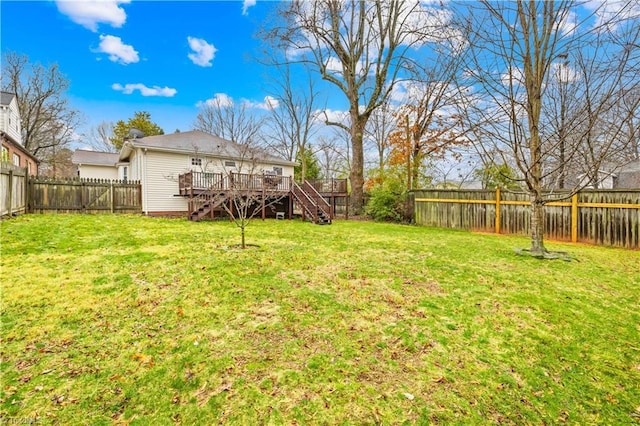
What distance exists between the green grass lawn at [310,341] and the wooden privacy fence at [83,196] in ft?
27.1

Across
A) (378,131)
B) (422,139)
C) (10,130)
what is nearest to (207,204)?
(422,139)

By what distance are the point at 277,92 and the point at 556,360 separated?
27921 mm

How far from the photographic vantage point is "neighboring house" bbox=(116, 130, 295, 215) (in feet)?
46.3

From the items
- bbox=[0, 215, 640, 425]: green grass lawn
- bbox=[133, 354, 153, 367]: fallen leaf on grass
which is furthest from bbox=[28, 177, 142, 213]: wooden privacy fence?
bbox=[133, 354, 153, 367]: fallen leaf on grass

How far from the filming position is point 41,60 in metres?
23.8

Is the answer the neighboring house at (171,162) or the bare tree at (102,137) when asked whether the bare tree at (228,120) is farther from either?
the neighboring house at (171,162)

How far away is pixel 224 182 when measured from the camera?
43.8ft

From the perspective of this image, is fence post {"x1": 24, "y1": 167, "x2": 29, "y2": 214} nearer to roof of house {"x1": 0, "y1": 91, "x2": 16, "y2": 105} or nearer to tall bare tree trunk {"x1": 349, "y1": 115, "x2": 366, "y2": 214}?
roof of house {"x1": 0, "y1": 91, "x2": 16, "y2": 105}

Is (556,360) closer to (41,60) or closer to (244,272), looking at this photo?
(244,272)

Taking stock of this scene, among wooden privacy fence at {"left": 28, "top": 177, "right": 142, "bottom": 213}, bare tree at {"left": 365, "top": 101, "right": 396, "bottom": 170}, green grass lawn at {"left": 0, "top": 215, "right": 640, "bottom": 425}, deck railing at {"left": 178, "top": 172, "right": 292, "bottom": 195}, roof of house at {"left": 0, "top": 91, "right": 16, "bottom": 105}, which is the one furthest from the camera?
bare tree at {"left": 365, "top": 101, "right": 396, "bottom": 170}

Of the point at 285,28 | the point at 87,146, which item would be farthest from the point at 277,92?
the point at 87,146

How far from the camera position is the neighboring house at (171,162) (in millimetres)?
14117

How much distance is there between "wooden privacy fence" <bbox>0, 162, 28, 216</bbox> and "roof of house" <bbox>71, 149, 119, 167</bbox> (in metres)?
15.0

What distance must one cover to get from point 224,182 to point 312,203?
12.9 ft
